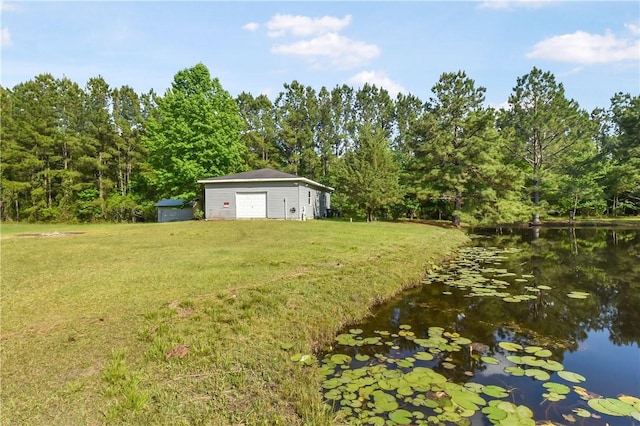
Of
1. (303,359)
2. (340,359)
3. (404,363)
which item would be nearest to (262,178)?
(340,359)

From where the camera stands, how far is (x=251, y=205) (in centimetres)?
2098

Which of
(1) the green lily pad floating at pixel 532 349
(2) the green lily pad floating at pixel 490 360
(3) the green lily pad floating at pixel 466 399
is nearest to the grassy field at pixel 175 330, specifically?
(3) the green lily pad floating at pixel 466 399

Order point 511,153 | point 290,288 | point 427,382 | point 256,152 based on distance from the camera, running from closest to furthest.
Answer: point 427,382 < point 290,288 < point 511,153 < point 256,152

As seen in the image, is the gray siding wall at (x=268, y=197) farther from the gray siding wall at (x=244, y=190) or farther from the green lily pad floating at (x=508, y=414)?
the green lily pad floating at (x=508, y=414)

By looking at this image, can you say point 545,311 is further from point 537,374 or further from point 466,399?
point 466,399

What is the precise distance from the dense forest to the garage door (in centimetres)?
501

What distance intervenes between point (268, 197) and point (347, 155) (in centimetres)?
719

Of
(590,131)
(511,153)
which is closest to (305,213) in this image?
(511,153)

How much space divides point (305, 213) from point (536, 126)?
61.4 ft

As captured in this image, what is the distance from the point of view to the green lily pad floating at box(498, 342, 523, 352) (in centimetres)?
427

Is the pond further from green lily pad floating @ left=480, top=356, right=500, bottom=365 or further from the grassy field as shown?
the grassy field

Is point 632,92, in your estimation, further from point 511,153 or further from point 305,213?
point 305,213

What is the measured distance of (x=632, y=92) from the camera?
25.9 m

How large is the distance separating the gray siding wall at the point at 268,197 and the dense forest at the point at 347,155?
3.23 meters
